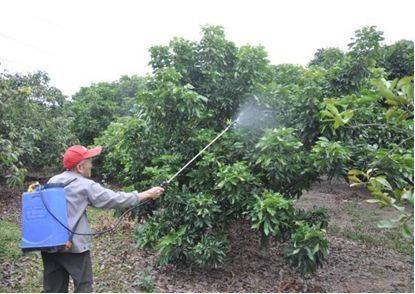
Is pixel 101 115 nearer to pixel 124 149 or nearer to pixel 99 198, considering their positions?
pixel 124 149

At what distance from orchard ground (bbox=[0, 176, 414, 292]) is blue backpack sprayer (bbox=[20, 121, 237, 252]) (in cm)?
215

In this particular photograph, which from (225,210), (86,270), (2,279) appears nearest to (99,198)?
(86,270)

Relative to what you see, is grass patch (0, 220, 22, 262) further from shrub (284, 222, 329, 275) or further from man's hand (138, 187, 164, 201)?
shrub (284, 222, 329, 275)

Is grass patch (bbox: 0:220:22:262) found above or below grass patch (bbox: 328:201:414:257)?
above

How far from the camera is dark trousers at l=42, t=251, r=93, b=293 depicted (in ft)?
12.6

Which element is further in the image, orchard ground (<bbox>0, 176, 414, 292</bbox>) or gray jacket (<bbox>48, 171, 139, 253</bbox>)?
orchard ground (<bbox>0, 176, 414, 292</bbox>)

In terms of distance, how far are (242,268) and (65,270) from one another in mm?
3110

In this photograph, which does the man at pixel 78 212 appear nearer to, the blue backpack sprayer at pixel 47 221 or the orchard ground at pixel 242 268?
the blue backpack sprayer at pixel 47 221

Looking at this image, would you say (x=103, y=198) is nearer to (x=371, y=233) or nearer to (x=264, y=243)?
(x=264, y=243)

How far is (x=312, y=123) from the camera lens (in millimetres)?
5754

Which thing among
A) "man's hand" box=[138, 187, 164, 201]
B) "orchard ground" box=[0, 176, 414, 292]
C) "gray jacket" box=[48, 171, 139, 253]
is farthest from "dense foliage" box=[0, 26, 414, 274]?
"gray jacket" box=[48, 171, 139, 253]

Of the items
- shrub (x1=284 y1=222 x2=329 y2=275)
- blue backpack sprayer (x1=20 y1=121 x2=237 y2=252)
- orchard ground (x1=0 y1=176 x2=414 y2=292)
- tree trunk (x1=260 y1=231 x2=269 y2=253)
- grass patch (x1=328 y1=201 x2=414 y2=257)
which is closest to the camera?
blue backpack sprayer (x1=20 y1=121 x2=237 y2=252)

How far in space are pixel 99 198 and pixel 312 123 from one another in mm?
3086

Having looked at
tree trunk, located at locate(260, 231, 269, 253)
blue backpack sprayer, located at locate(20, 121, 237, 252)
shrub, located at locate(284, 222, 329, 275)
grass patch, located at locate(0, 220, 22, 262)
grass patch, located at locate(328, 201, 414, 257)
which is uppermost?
blue backpack sprayer, located at locate(20, 121, 237, 252)
